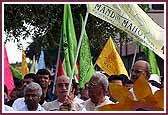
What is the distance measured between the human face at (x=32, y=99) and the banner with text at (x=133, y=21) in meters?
0.89

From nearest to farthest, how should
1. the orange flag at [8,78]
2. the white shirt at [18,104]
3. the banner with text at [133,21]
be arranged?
the white shirt at [18,104] < the banner with text at [133,21] < the orange flag at [8,78]

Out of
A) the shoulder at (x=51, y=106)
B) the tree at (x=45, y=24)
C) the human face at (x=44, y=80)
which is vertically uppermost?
the tree at (x=45, y=24)

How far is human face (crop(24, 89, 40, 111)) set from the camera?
3.61 m

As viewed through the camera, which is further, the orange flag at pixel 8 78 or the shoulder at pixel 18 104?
the orange flag at pixel 8 78

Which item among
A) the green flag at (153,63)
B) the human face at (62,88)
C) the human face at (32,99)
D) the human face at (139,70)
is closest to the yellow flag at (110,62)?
the green flag at (153,63)

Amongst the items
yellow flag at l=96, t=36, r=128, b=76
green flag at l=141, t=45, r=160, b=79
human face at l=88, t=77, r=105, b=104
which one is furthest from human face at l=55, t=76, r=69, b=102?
green flag at l=141, t=45, r=160, b=79

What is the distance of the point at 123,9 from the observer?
4.18 m

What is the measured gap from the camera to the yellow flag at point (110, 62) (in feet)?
18.6

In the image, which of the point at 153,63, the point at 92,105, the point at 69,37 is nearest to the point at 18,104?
the point at 92,105

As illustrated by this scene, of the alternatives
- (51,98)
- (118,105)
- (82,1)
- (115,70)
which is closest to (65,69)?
(115,70)

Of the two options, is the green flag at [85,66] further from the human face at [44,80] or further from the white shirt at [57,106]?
the white shirt at [57,106]

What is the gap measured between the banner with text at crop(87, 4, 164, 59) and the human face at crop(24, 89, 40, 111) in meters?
0.89

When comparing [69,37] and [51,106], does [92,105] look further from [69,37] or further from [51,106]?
[69,37]

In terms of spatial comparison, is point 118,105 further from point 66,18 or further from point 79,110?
point 66,18
